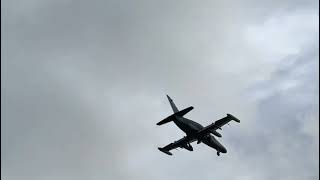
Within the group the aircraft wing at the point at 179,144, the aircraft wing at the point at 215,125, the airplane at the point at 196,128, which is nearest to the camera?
the airplane at the point at 196,128

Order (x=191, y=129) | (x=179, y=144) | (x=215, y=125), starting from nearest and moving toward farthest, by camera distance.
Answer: (x=191, y=129), (x=215, y=125), (x=179, y=144)

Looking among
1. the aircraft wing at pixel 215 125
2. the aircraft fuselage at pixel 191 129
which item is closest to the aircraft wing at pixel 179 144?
the aircraft fuselage at pixel 191 129

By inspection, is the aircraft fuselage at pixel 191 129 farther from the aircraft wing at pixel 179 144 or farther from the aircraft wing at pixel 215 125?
the aircraft wing at pixel 179 144

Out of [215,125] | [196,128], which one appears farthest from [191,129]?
[215,125]

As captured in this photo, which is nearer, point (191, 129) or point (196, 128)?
point (191, 129)

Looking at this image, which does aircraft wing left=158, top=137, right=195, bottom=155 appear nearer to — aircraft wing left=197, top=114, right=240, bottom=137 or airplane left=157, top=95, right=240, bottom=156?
airplane left=157, top=95, right=240, bottom=156

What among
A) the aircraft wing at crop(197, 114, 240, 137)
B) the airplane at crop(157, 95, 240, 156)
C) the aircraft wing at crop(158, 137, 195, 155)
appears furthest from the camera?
the aircraft wing at crop(158, 137, 195, 155)

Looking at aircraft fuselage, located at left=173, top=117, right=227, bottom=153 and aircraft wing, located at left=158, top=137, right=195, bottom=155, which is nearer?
aircraft fuselage, located at left=173, top=117, right=227, bottom=153

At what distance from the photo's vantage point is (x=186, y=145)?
156 m

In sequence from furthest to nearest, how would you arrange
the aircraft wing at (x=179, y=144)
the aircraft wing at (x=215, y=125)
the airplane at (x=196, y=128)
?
the aircraft wing at (x=179, y=144)
the aircraft wing at (x=215, y=125)
the airplane at (x=196, y=128)

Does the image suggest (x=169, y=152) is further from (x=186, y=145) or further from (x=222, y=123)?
→ (x=222, y=123)

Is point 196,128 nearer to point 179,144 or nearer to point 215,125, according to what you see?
point 215,125

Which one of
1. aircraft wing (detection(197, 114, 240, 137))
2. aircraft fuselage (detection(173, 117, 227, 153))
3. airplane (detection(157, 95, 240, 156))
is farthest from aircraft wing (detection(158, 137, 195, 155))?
aircraft wing (detection(197, 114, 240, 137))

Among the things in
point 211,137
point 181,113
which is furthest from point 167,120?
point 211,137
